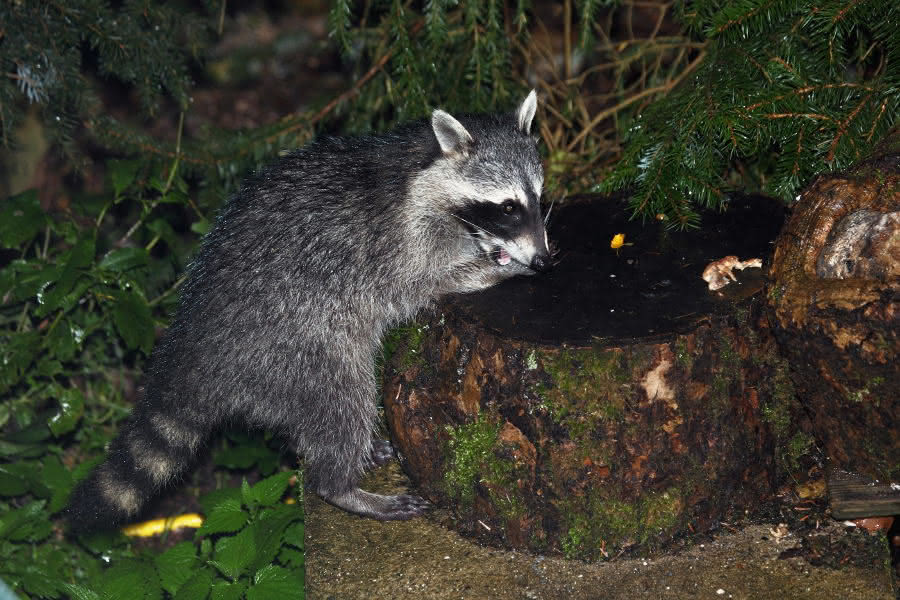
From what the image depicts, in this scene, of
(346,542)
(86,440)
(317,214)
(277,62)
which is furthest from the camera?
(277,62)

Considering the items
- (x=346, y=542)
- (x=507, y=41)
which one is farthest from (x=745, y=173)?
(x=346, y=542)

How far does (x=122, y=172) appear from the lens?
5156 mm

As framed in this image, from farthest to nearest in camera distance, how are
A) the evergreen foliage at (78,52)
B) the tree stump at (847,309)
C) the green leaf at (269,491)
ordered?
the evergreen foliage at (78,52) → the green leaf at (269,491) → the tree stump at (847,309)

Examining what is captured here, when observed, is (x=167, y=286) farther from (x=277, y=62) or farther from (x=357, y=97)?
(x=277, y=62)

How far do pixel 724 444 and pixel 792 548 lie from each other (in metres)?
0.46

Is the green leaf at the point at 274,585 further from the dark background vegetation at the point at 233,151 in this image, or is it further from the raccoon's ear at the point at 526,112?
the raccoon's ear at the point at 526,112

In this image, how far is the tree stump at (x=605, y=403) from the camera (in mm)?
3465

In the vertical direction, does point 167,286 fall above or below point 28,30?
below

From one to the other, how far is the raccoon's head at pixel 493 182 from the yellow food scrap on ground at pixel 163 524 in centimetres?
244

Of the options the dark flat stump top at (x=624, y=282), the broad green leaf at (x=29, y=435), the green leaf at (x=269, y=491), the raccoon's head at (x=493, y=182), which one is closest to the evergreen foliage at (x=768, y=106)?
the dark flat stump top at (x=624, y=282)

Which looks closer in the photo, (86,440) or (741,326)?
(741,326)

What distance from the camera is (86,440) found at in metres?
5.55

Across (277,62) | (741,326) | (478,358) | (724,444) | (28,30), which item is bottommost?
(724,444)

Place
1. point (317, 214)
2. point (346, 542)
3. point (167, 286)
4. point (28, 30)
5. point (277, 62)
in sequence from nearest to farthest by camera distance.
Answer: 1. point (346, 542)
2. point (317, 214)
3. point (28, 30)
4. point (167, 286)
5. point (277, 62)
